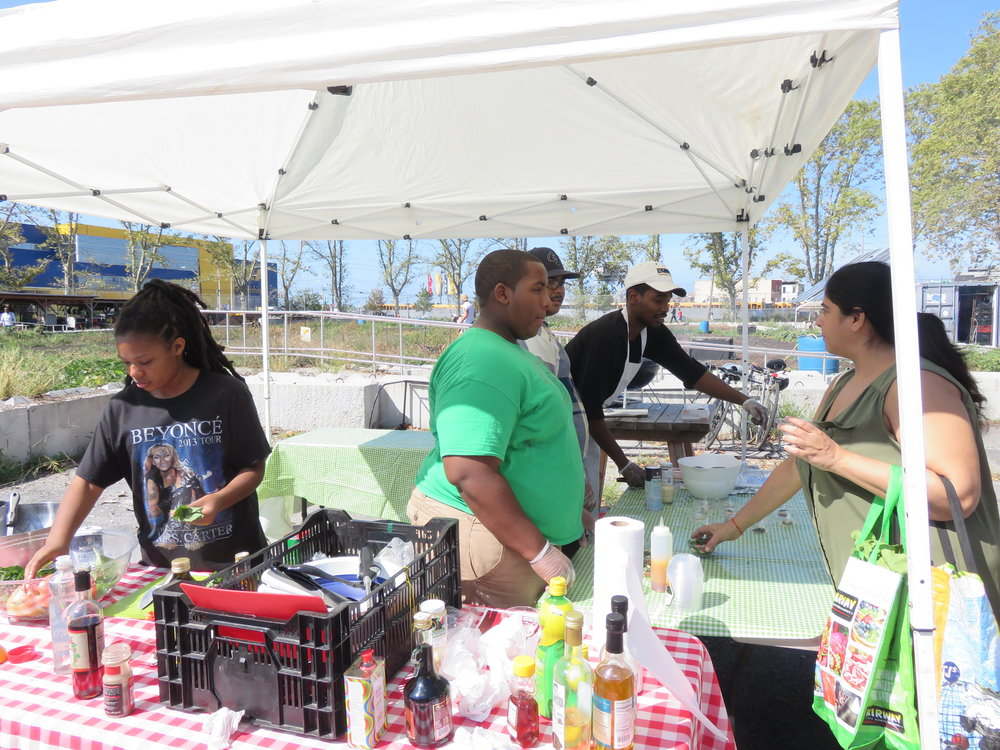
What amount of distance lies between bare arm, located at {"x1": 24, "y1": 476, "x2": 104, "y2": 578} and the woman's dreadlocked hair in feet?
1.40

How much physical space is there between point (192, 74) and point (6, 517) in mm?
1666

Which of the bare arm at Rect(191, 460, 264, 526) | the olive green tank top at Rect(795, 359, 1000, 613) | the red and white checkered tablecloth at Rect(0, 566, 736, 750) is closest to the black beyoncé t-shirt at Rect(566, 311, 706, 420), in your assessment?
the olive green tank top at Rect(795, 359, 1000, 613)

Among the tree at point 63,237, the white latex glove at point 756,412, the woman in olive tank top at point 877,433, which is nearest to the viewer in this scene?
the woman in olive tank top at point 877,433

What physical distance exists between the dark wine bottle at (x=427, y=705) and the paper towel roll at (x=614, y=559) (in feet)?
1.38

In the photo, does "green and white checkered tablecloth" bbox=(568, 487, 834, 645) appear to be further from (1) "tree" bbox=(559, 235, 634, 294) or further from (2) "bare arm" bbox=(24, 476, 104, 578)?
(1) "tree" bbox=(559, 235, 634, 294)

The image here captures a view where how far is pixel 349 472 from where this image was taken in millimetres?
4422

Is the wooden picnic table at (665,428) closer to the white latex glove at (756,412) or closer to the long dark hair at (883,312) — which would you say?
the white latex glove at (756,412)

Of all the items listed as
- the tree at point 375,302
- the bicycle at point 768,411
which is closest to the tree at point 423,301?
the tree at point 375,302

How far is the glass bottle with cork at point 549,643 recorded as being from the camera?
134cm

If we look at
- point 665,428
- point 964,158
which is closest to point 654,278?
point 665,428

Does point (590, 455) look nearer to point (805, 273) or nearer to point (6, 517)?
point (6, 517)

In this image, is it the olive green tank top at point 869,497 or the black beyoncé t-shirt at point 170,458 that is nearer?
the olive green tank top at point 869,497

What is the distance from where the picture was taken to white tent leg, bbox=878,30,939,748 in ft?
4.06

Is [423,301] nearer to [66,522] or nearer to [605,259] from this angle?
[605,259]
